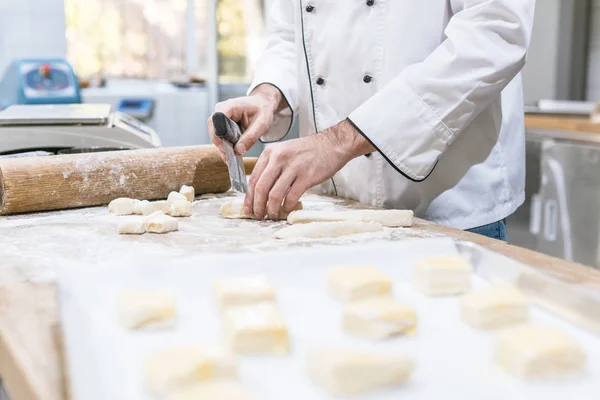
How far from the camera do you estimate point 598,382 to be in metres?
0.59

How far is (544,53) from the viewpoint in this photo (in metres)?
3.40

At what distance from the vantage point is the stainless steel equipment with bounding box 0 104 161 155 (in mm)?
1859

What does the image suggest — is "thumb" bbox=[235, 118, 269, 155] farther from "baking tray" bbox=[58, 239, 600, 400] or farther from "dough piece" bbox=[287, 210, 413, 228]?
"baking tray" bbox=[58, 239, 600, 400]

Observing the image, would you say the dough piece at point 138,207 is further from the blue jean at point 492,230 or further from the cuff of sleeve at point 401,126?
the blue jean at point 492,230

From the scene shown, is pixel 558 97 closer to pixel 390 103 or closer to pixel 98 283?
pixel 390 103

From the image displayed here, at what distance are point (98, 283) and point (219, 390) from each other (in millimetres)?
293

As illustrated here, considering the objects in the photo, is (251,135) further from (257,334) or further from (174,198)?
(257,334)

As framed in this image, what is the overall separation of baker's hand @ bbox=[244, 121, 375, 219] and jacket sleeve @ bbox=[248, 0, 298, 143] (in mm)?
480

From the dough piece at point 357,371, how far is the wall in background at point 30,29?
3.43 m

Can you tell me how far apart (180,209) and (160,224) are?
0.49 ft

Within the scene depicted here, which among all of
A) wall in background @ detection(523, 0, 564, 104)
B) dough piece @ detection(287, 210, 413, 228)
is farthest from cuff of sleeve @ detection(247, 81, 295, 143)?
wall in background @ detection(523, 0, 564, 104)

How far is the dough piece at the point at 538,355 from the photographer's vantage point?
0.58m

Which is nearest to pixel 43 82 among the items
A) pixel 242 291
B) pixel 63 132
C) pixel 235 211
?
pixel 63 132

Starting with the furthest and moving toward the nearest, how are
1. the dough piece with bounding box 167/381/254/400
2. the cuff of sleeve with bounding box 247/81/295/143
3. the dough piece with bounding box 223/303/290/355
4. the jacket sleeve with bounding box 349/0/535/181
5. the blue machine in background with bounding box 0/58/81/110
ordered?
the blue machine in background with bounding box 0/58/81/110 → the cuff of sleeve with bounding box 247/81/295/143 → the jacket sleeve with bounding box 349/0/535/181 → the dough piece with bounding box 223/303/290/355 → the dough piece with bounding box 167/381/254/400
